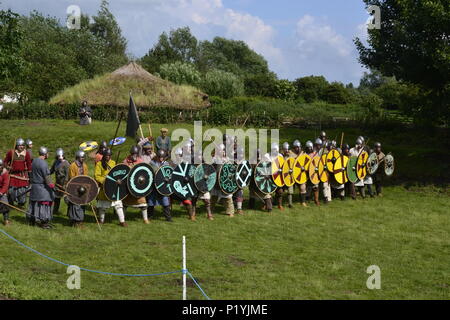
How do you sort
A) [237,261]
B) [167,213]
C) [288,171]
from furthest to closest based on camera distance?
[288,171] → [167,213] → [237,261]

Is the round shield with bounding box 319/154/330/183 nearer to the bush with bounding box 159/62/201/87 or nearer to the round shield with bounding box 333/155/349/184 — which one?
the round shield with bounding box 333/155/349/184

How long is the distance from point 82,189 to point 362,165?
7889 mm

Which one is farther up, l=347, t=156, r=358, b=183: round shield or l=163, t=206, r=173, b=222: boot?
l=347, t=156, r=358, b=183: round shield

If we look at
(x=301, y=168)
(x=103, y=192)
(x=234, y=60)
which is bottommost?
(x=103, y=192)

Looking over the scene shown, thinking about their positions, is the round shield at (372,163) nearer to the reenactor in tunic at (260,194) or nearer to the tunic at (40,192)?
the reenactor in tunic at (260,194)

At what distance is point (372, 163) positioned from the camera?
50.4ft

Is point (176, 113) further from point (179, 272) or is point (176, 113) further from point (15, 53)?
point (179, 272)

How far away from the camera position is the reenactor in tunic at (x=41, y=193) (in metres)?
10.7

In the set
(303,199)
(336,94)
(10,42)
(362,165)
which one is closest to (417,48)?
(362,165)

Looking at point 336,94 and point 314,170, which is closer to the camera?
point 314,170

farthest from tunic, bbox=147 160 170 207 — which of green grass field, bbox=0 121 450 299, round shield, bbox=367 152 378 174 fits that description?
round shield, bbox=367 152 378 174

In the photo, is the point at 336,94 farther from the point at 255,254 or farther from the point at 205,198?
the point at 255,254

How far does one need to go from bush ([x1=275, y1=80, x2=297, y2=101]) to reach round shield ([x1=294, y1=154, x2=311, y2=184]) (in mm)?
37496

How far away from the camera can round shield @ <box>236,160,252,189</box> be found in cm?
1265
